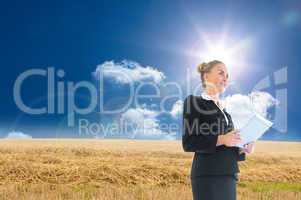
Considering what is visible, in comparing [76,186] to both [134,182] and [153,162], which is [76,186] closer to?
[134,182]

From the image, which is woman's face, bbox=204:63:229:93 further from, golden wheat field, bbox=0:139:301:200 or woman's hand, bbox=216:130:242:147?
golden wheat field, bbox=0:139:301:200

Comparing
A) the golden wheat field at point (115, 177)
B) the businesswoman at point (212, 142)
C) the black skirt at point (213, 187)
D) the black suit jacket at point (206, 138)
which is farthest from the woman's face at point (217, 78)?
the golden wheat field at point (115, 177)

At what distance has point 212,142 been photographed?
3475 mm

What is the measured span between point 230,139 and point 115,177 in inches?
301

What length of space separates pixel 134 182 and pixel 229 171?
7314 millimetres

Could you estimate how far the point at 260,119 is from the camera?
348 cm

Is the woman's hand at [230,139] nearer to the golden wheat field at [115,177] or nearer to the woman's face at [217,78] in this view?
the woman's face at [217,78]

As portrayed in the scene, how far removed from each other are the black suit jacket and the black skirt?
0.12ft

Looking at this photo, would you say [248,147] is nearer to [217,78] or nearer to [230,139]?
[230,139]

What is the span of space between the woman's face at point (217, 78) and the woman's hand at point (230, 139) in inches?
14.4

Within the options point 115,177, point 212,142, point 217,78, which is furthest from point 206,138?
point 115,177

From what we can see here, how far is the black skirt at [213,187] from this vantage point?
353cm

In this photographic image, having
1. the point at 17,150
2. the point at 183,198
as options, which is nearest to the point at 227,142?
the point at 183,198

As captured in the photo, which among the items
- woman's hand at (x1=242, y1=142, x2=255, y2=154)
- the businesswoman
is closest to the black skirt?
the businesswoman
